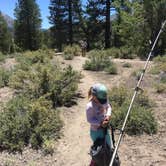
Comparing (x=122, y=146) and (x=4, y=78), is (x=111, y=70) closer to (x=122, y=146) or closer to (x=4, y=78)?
(x=4, y=78)

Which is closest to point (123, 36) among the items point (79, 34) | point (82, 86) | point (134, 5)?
point (134, 5)

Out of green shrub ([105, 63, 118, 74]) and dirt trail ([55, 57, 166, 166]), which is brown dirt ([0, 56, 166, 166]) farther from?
green shrub ([105, 63, 118, 74])

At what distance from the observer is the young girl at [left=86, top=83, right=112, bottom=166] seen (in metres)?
5.84

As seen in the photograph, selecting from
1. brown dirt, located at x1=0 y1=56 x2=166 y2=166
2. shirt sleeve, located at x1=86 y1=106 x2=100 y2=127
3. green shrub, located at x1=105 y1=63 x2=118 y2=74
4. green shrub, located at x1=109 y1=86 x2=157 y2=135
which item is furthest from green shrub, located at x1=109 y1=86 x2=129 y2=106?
green shrub, located at x1=105 y1=63 x2=118 y2=74

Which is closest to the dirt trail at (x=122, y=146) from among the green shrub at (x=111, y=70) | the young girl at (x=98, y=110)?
the young girl at (x=98, y=110)

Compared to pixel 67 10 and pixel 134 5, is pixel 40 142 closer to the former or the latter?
pixel 134 5

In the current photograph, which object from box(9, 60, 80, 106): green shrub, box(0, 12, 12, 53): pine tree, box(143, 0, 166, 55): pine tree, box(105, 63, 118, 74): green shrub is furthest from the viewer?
box(0, 12, 12, 53): pine tree

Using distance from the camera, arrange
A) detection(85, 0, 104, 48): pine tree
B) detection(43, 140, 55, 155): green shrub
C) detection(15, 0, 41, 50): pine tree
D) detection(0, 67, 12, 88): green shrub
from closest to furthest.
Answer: detection(43, 140, 55, 155): green shrub → detection(0, 67, 12, 88): green shrub → detection(85, 0, 104, 48): pine tree → detection(15, 0, 41, 50): pine tree

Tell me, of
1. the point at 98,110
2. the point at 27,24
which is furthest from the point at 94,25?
the point at 98,110

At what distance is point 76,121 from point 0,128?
208 centimetres

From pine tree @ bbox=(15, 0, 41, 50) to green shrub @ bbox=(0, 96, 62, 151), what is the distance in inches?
1488

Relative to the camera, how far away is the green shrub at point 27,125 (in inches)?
324

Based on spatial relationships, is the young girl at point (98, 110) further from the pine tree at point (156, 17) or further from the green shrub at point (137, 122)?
the pine tree at point (156, 17)

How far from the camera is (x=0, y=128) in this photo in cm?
853
